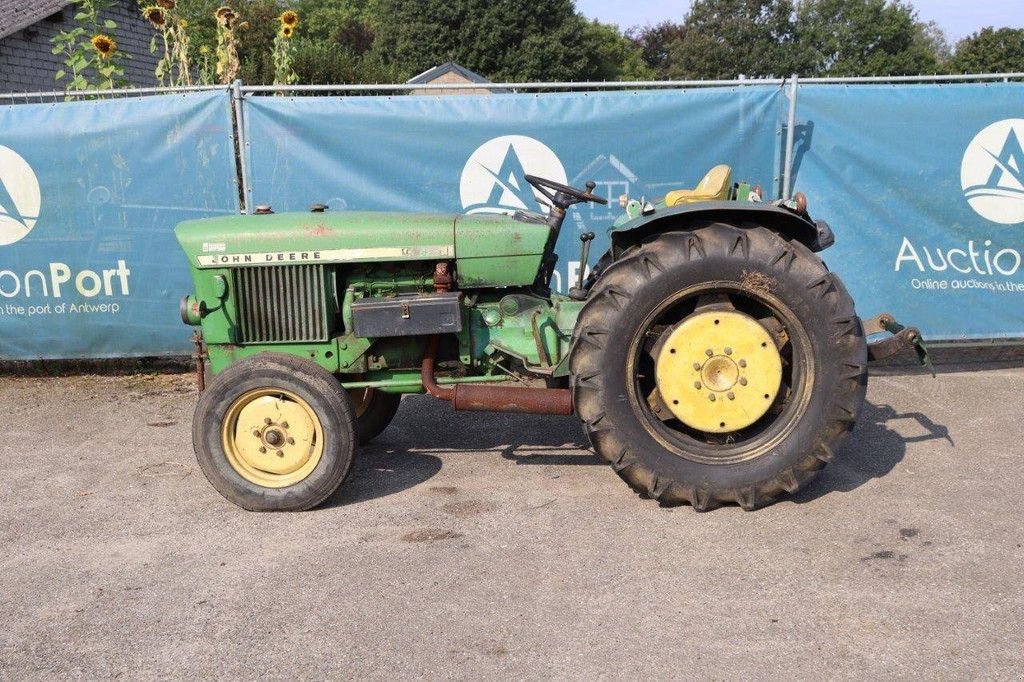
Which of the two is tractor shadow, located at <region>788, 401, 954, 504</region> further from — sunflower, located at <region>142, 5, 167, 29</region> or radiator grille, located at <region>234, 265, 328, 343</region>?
sunflower, located at <region>142, 5, 167, 29</region>

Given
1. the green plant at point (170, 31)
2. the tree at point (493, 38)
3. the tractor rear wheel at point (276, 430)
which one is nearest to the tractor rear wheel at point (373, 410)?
the tractor rear wheel at point (276, 430)

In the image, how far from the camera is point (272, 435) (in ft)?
13.6

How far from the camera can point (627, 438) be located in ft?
13.1

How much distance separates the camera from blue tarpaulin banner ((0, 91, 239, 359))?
6.34 m

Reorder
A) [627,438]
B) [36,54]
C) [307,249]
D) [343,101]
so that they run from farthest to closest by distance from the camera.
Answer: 1. [36,54]
2. [343,101]
3. [307,249]
4. [627,438]

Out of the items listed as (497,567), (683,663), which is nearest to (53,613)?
(497,567)

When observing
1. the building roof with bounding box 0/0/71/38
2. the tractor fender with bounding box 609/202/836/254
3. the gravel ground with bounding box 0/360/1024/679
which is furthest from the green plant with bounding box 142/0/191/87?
the building roof with bounding box 0/0/71/38

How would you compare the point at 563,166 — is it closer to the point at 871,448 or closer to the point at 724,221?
the point at 724,221

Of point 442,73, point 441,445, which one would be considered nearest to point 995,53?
point 442,73

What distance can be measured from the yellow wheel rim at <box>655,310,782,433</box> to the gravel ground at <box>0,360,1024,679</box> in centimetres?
46

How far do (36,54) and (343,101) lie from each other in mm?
12261

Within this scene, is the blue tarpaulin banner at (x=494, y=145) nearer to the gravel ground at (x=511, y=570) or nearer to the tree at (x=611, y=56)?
the gravel ground at (x=511, y=570)

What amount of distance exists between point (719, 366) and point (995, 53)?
1870 inches

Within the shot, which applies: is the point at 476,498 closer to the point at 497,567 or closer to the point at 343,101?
the point at 497,567
